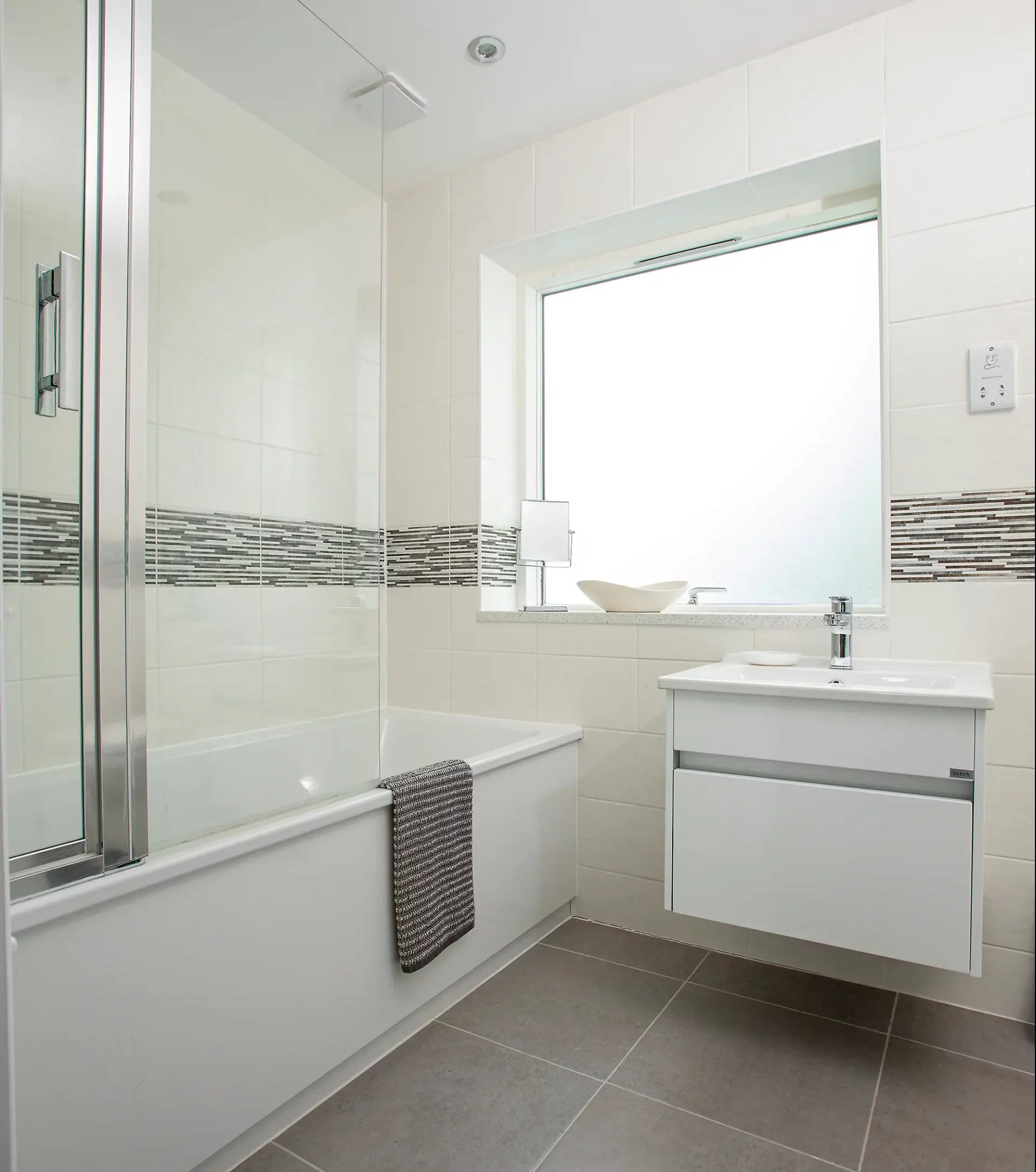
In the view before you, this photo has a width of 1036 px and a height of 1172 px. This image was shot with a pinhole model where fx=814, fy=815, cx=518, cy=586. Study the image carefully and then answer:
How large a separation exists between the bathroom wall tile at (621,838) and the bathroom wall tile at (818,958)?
31 cm

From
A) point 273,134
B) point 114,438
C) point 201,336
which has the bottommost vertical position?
point 114,438

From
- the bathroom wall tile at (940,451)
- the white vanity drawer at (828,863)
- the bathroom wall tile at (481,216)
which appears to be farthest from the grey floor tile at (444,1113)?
the bathroom wall tile at (481,216)

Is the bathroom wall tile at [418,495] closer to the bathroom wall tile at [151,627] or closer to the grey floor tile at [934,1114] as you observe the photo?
the bathroom wall tile at [151,627]

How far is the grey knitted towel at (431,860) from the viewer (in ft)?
5.33

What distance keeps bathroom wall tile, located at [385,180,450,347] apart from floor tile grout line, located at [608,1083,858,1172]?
2.20m

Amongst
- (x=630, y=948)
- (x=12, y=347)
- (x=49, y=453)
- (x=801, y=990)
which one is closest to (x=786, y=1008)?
(x=801, y=990)

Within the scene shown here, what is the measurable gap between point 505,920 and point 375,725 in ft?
2.15

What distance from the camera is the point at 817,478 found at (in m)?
2.29

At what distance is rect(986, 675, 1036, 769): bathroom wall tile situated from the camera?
43 cm

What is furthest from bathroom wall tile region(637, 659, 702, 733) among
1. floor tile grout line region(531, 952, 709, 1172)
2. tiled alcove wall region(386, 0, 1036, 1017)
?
floor tile grout line region(531, 952, 709, 1172)

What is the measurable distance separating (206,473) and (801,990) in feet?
5.77

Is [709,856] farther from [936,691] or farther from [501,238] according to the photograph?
[501,238]

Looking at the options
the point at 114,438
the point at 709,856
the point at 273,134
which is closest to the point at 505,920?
the point at 709,856

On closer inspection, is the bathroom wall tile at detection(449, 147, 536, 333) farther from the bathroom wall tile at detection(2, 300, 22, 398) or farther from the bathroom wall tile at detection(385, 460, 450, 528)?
the bathroom wall tile at detection(2, 300, 22, 398)
